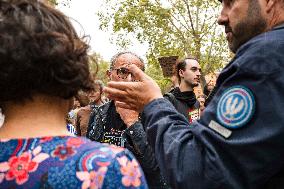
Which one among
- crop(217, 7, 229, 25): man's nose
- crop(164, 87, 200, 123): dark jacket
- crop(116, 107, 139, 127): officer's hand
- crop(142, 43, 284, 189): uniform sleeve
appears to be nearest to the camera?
crop(142, 43, 284, 189): uniform sleeve

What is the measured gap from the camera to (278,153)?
4.99 feet

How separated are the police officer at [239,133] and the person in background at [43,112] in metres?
0.30

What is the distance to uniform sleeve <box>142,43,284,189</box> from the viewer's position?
1.52m

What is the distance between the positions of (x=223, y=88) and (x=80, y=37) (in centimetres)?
53

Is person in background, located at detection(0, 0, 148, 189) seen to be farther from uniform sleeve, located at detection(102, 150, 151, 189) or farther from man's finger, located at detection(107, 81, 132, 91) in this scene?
man's finger, located at detection(107, 81, 132, 91)

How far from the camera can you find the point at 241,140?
1.52 m

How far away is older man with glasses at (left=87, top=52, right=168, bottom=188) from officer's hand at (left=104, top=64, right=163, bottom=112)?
25.4 inches

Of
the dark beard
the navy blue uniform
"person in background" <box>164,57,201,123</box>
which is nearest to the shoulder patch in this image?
the navy blue uniform

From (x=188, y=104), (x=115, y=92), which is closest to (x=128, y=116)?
(x=115, y=92)

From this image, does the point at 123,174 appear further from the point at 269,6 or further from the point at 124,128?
the point at 124,128

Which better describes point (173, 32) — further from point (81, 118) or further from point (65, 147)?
point (65, 147)

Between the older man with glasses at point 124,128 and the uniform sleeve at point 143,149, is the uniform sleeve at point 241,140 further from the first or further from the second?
the uniform sleeve at point 143,149

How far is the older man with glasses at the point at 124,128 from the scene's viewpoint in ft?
9.80

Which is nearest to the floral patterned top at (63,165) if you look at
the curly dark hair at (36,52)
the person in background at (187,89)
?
the curly dark hair at (36,52)
